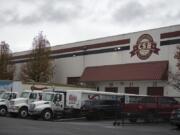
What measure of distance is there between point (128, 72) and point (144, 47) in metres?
3.40

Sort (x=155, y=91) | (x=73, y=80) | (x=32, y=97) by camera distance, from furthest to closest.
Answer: (x=73, y=80) < (x=155, y=91) < (x=32, y=97)

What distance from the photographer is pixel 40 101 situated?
124 ft

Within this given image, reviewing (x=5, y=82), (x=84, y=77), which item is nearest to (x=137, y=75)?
(x=84, y=77)

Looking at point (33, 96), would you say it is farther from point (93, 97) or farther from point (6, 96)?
point (93, 97)

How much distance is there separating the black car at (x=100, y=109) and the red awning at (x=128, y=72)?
10929 millimetres

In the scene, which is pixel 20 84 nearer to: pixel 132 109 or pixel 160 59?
pixel 160 59

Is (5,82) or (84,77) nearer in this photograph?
(5,82)

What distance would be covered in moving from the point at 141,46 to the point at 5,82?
52.0 feet

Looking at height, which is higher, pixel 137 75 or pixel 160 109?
pixel 137 75

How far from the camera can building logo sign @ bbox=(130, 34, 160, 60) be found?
50631 mm

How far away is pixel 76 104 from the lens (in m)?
38.9

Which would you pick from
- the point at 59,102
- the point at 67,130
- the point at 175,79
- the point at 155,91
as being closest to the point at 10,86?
Answer: the point at 59,102

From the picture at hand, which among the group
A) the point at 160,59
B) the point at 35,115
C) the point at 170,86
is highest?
the point at 160,59

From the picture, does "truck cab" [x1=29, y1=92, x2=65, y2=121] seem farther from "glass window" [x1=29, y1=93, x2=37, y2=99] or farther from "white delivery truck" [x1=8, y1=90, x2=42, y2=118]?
"glass window" [x1=29, y1=93, x2=37, y2=99]
